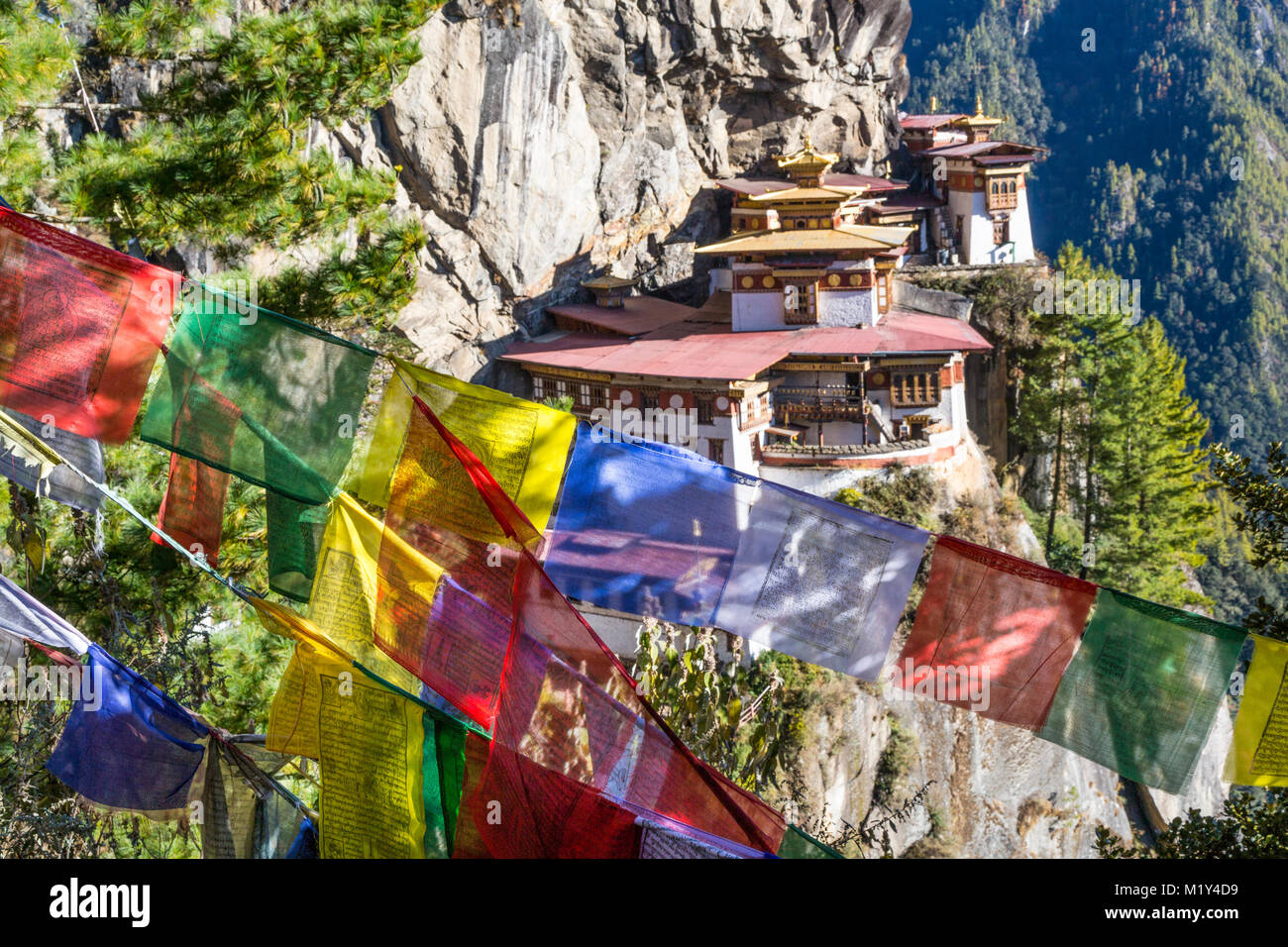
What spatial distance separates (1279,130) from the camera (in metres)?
86.4

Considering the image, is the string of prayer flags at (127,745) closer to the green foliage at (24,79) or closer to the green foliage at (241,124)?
the green foliage at (24,79)

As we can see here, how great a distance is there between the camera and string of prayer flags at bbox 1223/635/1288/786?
6.67m

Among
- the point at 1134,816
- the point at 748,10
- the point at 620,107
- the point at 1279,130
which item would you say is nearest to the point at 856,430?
the point at 1134,816

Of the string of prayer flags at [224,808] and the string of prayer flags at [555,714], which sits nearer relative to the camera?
the string of prayer flags at [555,714]

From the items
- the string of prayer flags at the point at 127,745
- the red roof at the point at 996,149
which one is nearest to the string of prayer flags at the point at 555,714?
the string of prayer flags at the point at 127,745

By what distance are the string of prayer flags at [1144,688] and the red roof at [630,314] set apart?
90.2 ft

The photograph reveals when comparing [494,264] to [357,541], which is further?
[494,264]

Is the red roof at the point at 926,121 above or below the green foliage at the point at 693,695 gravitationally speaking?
above

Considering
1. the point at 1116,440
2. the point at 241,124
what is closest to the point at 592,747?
the point at 241,124

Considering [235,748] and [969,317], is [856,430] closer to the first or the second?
[969,317]

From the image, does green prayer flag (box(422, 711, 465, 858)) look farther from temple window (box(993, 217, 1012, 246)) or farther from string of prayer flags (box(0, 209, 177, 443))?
temple window (box(993, 217, 1012, 246))

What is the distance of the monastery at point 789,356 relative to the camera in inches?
1104

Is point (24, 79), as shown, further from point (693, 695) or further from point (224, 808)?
point (693, 695)

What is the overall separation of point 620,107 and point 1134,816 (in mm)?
27888
